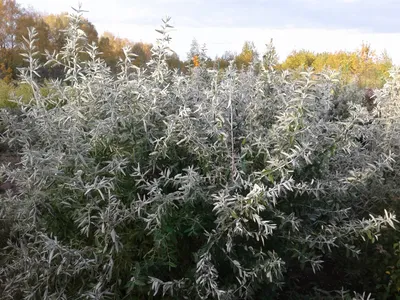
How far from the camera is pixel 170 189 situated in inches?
102

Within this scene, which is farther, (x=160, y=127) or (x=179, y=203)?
(x=160, y=127)

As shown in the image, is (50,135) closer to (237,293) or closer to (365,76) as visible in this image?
(237,293)

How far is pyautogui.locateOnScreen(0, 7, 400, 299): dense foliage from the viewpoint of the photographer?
229 centimetres

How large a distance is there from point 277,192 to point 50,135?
1336 millimetres

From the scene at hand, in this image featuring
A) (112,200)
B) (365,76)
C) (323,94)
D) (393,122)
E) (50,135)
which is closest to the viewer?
(112,200)

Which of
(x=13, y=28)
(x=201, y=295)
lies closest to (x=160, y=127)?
(x=201, y=295)

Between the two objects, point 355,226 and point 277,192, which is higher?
point 277,192

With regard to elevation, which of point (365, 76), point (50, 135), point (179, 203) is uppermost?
point (50, 135)

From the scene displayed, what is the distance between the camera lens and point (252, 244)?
2631mm

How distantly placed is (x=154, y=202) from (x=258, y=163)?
72cm

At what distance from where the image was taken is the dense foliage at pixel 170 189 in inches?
90.3

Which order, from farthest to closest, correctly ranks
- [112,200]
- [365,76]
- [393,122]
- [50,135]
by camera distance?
[365,76] → [393,122] → [50,135] → [112,200]

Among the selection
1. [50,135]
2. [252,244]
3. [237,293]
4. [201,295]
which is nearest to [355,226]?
[252,244]

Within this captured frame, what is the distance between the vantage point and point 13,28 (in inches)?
904
